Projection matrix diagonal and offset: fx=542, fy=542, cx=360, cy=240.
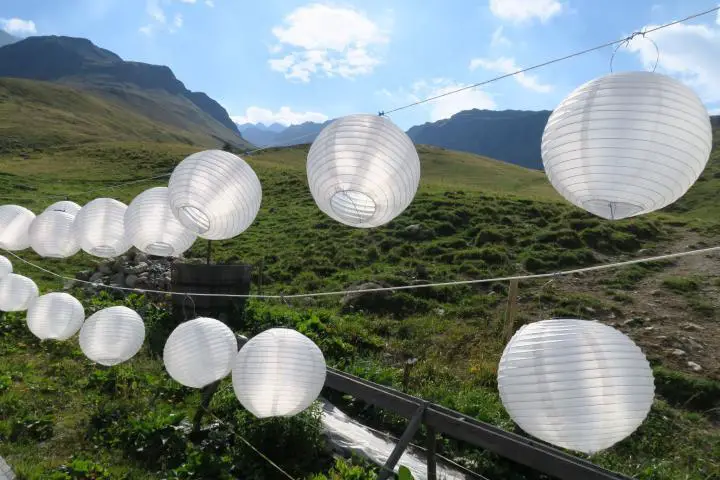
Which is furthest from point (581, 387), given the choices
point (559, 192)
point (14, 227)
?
point (14, 227)

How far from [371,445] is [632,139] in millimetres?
4549

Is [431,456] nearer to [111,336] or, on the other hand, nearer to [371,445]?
[371,445]

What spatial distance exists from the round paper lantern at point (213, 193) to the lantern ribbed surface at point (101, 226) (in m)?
2.73

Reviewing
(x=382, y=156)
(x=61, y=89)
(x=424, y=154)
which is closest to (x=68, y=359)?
(x=382, y=156)

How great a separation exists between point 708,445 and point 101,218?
8.98 m

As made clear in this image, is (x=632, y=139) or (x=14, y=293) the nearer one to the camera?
(x=632, y=139)

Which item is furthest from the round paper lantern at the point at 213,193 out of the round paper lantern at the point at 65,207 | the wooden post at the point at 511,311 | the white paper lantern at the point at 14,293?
the white paper lantern at the point at 14,293

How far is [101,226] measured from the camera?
870 centimetres

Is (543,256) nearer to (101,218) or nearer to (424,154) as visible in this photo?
(101,218)

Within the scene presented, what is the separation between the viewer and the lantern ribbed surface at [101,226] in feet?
28.6

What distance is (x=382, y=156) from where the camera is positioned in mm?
4070

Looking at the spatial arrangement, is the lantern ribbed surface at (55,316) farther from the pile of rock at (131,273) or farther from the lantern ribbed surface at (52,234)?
the pile of rock at (131,273)

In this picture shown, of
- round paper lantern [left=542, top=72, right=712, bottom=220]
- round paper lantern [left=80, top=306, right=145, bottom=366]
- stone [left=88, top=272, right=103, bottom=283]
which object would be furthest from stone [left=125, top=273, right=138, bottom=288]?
round paper lantern [left=542, top=72, right=712, bottom=220]

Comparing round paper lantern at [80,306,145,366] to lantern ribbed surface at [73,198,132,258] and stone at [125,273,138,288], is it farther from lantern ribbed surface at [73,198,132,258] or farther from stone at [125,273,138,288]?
stone at [125,273,138,288]
